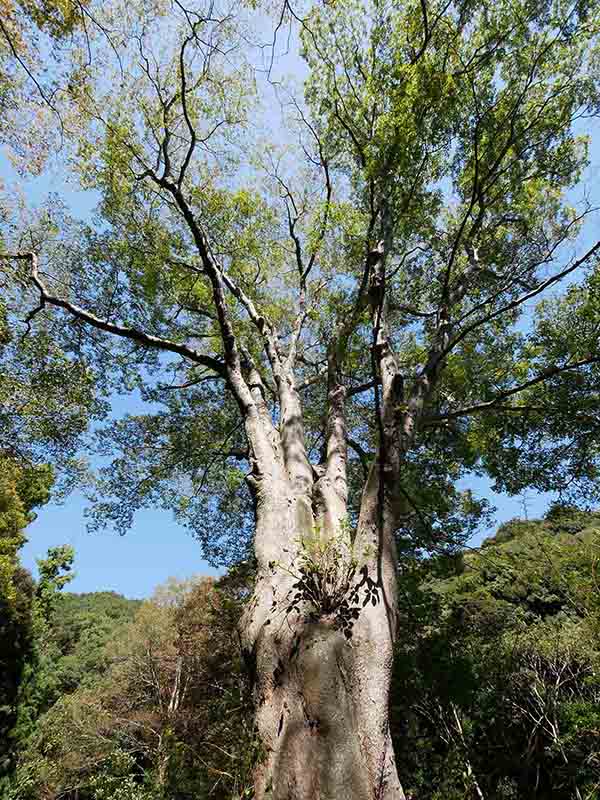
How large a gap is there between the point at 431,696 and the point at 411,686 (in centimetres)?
33

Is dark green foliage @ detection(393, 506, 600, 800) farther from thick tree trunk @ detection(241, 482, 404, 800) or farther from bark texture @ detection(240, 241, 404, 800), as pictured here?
thick tree trunk @ detection(241, 482, 404, 800)

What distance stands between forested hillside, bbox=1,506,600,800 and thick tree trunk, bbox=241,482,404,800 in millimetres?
234

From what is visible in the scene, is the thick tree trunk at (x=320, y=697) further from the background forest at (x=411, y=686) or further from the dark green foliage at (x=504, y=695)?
the dark green foliage at (x=504, y=695)

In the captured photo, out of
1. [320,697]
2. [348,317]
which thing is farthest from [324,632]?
[348,317]

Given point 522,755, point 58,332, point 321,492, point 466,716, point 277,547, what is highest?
point 58,332

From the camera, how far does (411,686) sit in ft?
24.5

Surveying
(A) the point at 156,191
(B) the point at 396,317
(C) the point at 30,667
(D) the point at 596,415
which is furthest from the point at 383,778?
(C) the point at 30,667

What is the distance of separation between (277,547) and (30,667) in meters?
10.4

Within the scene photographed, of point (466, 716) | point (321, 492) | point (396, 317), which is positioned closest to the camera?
point (321, 492)

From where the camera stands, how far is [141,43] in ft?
18.0

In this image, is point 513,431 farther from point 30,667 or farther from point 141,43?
point 30,667

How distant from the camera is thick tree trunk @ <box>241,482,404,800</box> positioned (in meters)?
2.27

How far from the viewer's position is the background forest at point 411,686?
535 cm

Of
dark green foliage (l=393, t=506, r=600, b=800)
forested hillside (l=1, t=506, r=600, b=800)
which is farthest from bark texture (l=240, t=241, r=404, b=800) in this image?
dark green foliage (l=393, t=506, r=600, b=800)
